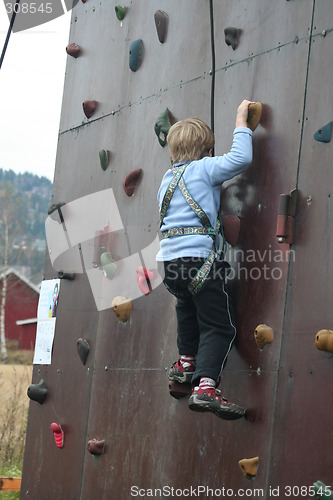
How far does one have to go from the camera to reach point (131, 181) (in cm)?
500

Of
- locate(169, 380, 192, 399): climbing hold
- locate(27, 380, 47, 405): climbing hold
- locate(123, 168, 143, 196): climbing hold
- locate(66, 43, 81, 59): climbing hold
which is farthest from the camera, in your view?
locate(66, 43, 81, 59): climbing hold

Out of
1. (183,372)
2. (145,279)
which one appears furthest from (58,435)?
(183,372)

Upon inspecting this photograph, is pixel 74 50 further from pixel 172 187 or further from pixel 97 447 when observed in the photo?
pixel 97 447

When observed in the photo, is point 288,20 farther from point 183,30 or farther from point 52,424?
point 52,424

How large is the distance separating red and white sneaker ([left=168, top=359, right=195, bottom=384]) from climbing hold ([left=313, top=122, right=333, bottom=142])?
1.20m

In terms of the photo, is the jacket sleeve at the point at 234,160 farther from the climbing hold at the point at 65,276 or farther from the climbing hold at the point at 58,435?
the climbing hold at the point at 58,435

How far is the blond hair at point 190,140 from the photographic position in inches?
156

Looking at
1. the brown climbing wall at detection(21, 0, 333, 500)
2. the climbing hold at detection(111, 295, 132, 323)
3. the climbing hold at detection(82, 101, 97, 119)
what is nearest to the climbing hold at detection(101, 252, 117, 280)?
the brown climbing wall at detection(21, 0, 333, 500)

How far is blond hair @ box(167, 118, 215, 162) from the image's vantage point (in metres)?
3.96

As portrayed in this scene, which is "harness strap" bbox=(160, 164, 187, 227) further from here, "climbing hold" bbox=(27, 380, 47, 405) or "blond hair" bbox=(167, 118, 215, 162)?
"climbing hold" bbox=(27, 380, 47, 405)

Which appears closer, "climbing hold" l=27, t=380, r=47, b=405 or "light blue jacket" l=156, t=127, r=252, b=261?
"light blue jacket" l=156, t=127, r=252, b=261

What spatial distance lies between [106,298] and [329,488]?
225 centimetres

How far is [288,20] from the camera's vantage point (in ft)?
12.8

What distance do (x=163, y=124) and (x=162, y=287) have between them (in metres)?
0.90
